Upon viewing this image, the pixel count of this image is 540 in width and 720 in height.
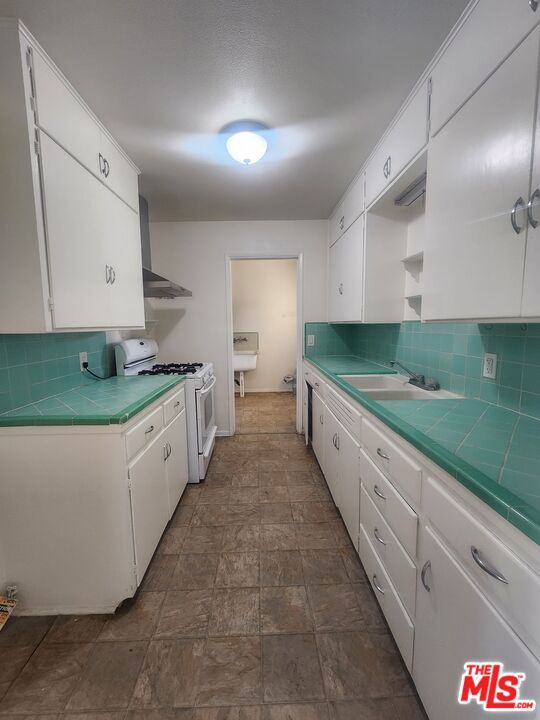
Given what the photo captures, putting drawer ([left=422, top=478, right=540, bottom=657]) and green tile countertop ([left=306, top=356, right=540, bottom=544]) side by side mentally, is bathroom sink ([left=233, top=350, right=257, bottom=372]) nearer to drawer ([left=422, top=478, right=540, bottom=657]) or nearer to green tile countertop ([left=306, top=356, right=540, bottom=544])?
green tile countertop ([left=306, top=356, right=540, bottom=544])

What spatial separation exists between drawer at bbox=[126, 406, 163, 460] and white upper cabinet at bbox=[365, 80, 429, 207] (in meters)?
1.87

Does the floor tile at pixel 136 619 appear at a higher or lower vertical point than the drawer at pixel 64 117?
lower

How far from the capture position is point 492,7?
0.92m

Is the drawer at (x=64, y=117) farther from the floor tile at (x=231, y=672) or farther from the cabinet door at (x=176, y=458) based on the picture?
the floor tile at (x=231, y=672)

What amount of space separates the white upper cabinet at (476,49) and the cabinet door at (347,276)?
0.94 meters

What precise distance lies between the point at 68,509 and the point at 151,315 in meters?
2.25

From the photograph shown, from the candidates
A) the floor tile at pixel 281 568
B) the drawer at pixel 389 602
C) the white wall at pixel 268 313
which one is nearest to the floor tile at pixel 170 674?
the floor tile at pixel 281 568

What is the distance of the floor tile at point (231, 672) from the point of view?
1023 millimetres

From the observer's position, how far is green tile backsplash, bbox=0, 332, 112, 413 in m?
1.37

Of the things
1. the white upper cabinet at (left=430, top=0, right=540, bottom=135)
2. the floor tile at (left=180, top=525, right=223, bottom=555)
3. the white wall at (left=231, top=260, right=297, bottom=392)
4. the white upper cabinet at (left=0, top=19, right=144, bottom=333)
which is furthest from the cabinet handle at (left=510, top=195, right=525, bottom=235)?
the white wall at (left=231, top=260, right=297, bottom=392)

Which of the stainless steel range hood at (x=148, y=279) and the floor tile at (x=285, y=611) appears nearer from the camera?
the floor tile at (x=285, y=611)

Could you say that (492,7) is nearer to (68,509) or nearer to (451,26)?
(451,26)

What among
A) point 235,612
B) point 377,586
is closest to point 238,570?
point 235,612

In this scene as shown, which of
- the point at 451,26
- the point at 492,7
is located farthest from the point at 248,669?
the point at 451,26
